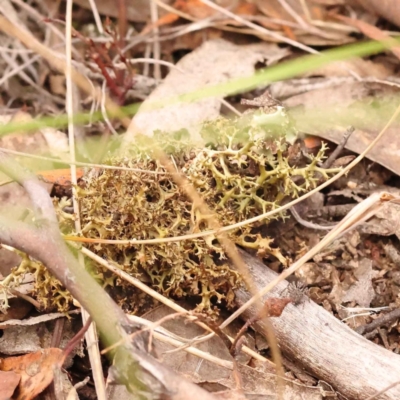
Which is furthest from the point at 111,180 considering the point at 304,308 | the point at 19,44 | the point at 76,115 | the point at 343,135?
the point at 19,44

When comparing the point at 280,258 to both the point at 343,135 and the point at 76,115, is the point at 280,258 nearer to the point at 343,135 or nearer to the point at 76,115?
→ the point at 343,135

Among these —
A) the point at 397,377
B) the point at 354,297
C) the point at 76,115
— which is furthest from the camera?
the point at 76,115

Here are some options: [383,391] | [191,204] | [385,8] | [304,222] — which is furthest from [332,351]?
[385,8]

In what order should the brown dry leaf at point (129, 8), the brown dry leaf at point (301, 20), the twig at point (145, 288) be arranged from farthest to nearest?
the brown dry leaf at point (129, 8), the brown dry leaf at point (301, 20), the twig at point (145, 288)

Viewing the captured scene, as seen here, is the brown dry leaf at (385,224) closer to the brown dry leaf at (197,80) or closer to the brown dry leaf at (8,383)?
the brown dry leaf at (197,80)

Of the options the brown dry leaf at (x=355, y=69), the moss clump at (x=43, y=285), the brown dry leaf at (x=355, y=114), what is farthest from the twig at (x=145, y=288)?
the brown dry leaf at (x=355, y=69)

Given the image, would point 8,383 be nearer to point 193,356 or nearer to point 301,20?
point 193,356
